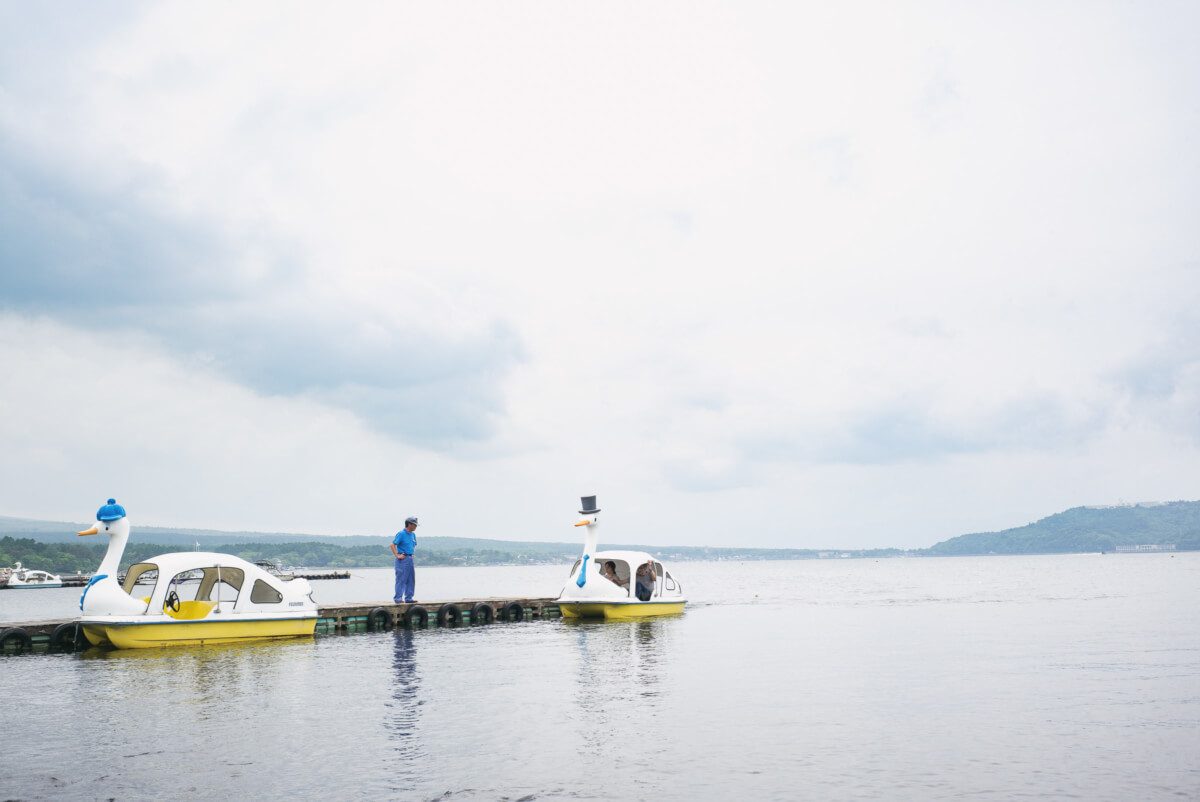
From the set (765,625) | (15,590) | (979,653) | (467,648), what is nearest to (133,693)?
(467,648)

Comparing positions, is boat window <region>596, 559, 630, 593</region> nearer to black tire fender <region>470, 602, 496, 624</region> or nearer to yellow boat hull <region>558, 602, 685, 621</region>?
yellow boat hull <region>558, 602, 685, 621</region>

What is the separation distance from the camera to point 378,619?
3431 cm

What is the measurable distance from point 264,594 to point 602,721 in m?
15.3

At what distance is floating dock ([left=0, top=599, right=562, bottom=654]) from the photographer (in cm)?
2708

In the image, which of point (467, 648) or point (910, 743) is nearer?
point (910, 743)

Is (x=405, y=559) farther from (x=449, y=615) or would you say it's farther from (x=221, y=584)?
(x=221, y=584)

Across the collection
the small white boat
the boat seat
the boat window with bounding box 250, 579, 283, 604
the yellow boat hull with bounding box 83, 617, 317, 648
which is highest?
the small white boat

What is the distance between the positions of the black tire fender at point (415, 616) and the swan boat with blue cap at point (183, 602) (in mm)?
6214

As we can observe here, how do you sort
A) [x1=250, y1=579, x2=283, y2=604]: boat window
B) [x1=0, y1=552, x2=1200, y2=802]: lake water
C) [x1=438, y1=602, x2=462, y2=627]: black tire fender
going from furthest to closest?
[x1=438, y1=602, x2=462, y2=627]: black tire fender, [x1=250, y1=579, x2=283, y2=604]: boat window, [x1=0, y1=552, x2=1200, y2=802]: lake water

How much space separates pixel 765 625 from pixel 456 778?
102 feet

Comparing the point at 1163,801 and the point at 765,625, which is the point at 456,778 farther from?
the point at 765,625

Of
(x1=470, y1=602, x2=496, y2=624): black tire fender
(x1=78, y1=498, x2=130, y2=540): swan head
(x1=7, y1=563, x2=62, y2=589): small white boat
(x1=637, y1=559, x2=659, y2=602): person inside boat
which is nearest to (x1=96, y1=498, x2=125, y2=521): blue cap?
(x1=78, y1=498, x2=130, y2=540): swan head

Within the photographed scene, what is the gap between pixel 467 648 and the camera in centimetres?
2911

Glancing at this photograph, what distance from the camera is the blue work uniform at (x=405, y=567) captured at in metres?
32.9
